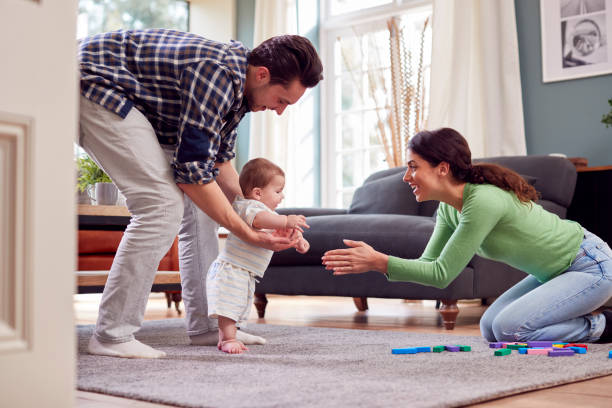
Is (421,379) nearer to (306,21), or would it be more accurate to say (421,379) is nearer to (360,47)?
(360,47)

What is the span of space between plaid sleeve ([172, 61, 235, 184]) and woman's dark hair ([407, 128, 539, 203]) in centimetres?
63

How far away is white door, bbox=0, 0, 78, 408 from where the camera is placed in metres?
0.87

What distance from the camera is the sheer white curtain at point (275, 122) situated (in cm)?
563

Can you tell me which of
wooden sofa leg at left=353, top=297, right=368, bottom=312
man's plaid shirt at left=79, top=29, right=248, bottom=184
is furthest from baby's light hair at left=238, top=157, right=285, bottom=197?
wooden sofa leg at left=353, top=297, right=368, bottom=312

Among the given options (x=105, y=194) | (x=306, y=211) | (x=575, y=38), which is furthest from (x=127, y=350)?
(x=575, y=38)

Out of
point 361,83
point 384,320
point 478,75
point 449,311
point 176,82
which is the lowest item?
point 384,320

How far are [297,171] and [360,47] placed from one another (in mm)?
1129

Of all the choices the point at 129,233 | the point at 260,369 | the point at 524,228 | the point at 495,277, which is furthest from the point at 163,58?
the point at 495,277

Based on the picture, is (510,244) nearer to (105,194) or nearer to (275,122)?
(105,194)

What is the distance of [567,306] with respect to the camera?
2.11 m

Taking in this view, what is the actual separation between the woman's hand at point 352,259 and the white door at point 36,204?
38.0 inches

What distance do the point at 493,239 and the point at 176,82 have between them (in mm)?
1062

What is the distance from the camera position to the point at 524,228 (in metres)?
2.10

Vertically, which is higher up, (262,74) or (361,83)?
(361,83)
